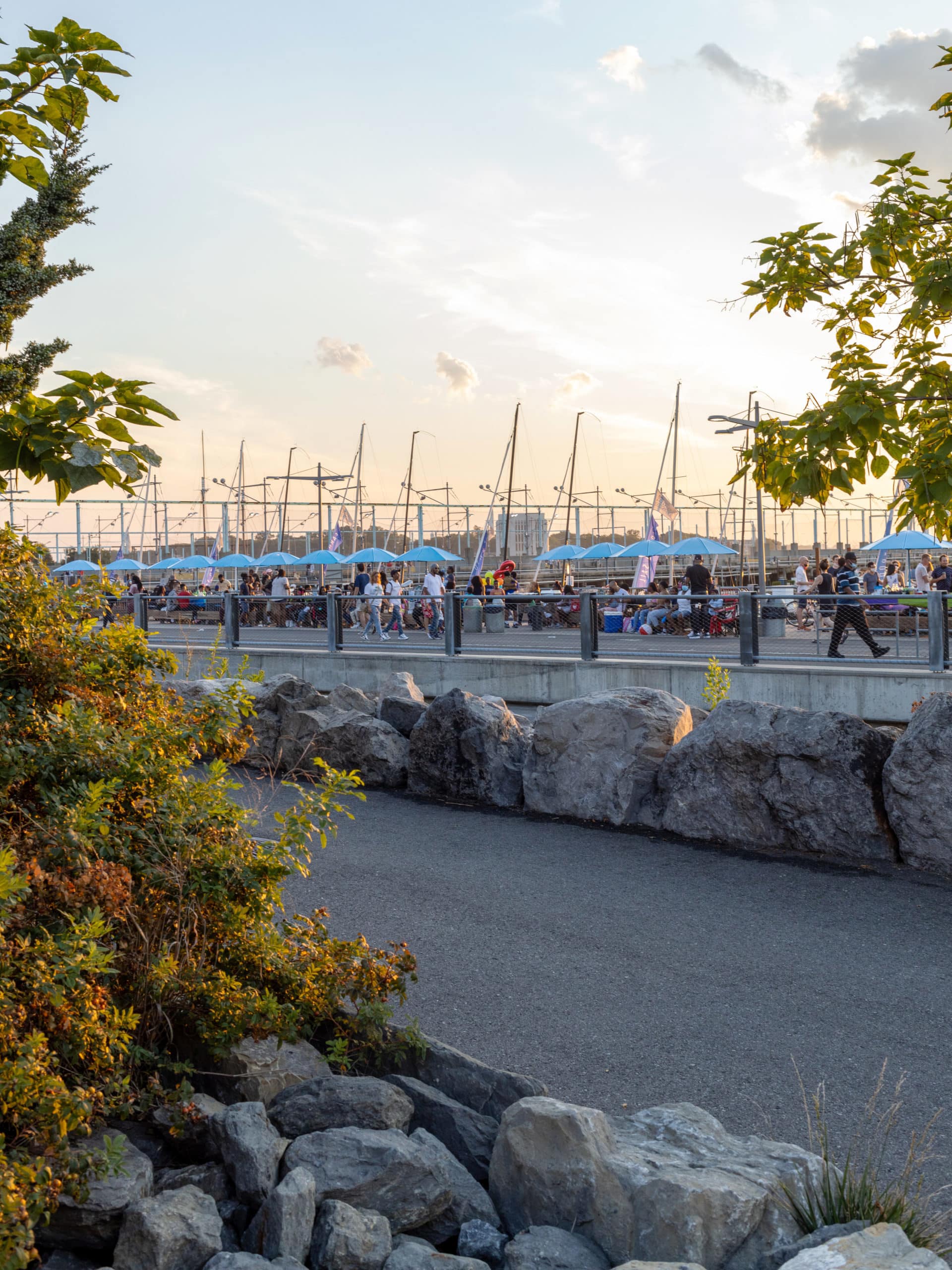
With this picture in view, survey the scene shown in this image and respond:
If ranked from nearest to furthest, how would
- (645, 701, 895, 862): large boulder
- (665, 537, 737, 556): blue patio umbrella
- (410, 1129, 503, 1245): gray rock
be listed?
(410, 1129, 503, 1245): gray rock, (645, 701, 895, 862): large boulder, (665, 537, 737, 556): blue patio umbrella

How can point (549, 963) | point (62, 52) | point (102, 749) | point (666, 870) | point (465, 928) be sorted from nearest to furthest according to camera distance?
point (62, 52), point (102, 749), point (549, 963), point (465, 928), point (666, 870)

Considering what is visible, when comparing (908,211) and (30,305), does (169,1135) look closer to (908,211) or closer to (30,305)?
(30,305)

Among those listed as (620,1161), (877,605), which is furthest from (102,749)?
(877,605)

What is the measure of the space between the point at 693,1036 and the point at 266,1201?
9.05ft

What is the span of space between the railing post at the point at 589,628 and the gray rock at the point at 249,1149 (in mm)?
13823

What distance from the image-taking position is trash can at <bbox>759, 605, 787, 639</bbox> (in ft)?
51.5

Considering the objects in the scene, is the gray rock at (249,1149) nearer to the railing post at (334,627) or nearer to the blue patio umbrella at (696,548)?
the railing post at (334,627)

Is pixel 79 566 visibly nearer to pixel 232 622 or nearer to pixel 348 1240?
pixel 232 622

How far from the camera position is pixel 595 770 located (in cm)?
1041

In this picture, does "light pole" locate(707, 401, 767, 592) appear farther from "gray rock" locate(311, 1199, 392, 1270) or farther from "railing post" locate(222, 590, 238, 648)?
"gray rock" locate(311, 1199, 392, 1270)

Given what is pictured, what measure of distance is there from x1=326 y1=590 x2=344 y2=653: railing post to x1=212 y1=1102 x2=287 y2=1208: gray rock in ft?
55.2

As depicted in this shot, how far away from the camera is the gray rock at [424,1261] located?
3.37 m

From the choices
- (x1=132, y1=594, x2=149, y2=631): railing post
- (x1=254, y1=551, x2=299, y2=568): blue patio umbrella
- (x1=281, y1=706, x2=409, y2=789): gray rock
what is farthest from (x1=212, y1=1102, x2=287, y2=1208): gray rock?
(x1=254, y1=551, x2=299, y2=568): blue patio umbrella

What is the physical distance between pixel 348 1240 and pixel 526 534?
252 ft
